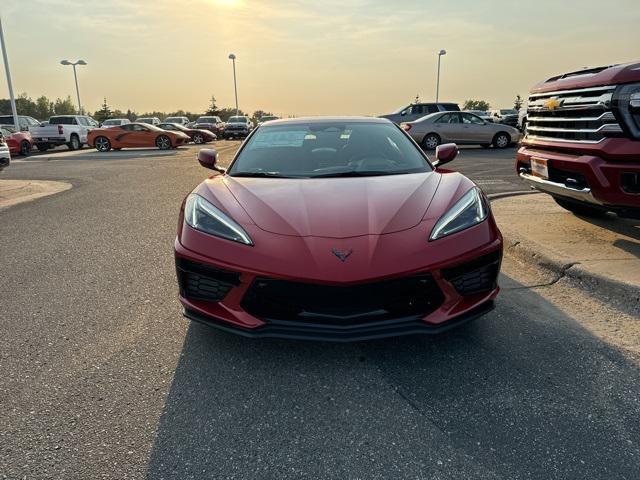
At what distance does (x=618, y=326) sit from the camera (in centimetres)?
313

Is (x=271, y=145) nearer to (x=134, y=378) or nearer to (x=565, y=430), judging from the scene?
(x=134, y=378)

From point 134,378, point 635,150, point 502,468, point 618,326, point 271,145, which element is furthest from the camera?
point 271,145

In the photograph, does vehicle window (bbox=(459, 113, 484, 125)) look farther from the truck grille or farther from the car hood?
the car hood

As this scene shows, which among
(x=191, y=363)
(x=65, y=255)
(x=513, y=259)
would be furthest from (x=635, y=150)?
(x=65, y=255)

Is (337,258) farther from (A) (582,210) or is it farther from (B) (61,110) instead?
(B) (61,110)

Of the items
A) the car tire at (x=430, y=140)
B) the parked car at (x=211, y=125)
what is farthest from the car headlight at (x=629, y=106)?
the parked car at (x=211, y=125)

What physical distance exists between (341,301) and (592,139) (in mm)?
Answer: 3066

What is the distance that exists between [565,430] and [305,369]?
1295mm

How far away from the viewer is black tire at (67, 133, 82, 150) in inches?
954

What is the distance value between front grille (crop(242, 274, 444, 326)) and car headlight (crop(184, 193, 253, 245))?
13.1 inches

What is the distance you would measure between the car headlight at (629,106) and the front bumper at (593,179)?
276 mm

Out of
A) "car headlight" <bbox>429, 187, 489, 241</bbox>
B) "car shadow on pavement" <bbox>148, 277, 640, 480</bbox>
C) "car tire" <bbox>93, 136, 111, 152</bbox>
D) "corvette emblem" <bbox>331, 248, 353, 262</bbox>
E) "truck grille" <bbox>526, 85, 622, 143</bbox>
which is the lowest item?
"car shadow on pavement" <bbox>148, 277, 640, 480</bbox>

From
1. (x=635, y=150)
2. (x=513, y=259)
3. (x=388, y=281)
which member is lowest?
(x=513, y=259)

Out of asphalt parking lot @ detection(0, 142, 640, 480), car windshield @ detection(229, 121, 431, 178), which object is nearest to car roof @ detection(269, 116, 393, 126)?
car windshield @ detection(229, 121, 431, 178)
